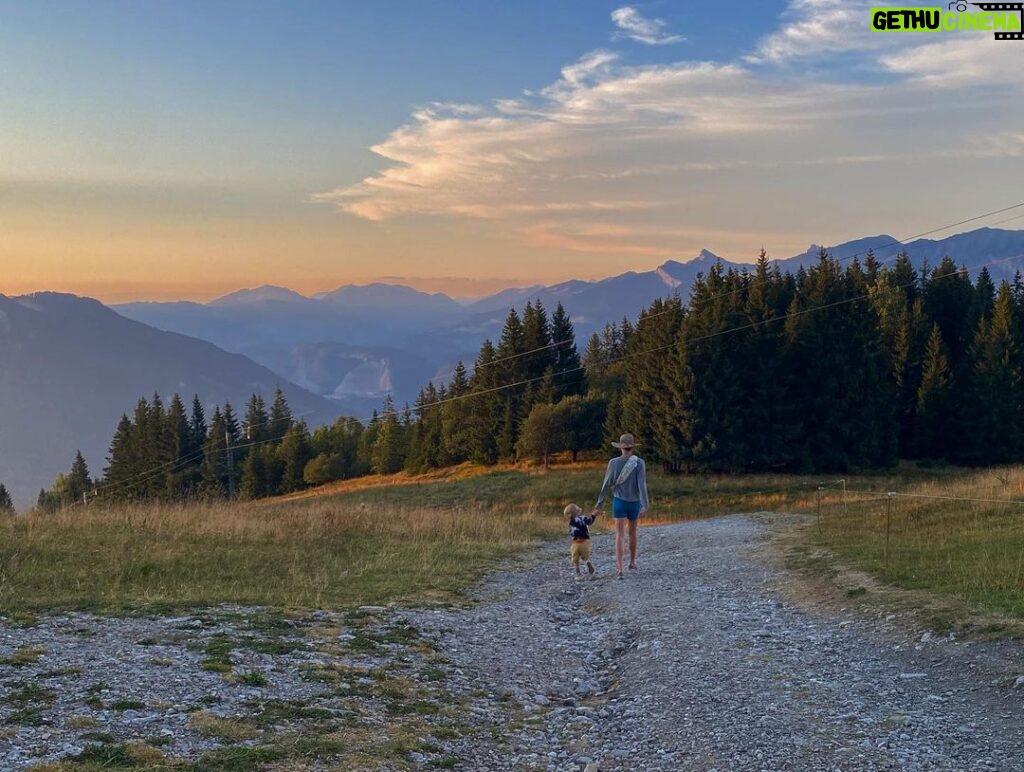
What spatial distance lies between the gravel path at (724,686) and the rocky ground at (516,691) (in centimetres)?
3

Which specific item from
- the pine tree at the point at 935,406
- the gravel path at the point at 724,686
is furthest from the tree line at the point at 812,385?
the gravel path at the point at 724,686

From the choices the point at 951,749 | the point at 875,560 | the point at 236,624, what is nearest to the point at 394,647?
the point at 236,624

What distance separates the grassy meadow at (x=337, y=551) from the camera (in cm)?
1201

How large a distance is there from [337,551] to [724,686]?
461 inches

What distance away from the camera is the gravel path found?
6.17m

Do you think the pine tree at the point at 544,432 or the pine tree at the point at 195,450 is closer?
the pine tree at the point at 544,432

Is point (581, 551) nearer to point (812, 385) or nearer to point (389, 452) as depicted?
point (812, 385)

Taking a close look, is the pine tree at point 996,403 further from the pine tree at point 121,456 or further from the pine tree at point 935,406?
the pine tree at point 121,456

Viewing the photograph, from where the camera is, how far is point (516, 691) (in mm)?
8375

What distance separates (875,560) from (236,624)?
412 inches

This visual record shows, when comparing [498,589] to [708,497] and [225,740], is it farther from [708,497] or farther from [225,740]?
[708,497]

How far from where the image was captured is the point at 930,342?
65812 millimetres

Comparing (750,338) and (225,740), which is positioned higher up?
(750,338)

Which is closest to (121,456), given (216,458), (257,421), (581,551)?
(216,458)
